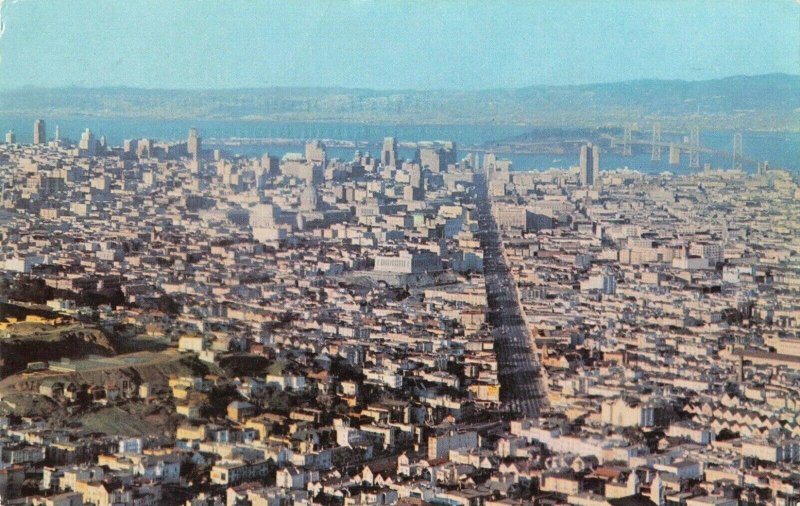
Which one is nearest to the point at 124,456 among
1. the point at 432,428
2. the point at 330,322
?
the point at 432,428

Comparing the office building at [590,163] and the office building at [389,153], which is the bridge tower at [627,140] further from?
the office building at [389,153]

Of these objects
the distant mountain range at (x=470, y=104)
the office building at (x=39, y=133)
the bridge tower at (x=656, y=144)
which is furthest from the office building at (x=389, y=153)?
the office building at (x=39, y=133)

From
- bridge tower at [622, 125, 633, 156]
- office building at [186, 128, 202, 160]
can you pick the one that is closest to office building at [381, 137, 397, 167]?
office building at [186, 128, 202, 160]

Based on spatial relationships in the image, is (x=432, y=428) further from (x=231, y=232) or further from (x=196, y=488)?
(x=231, y=232)

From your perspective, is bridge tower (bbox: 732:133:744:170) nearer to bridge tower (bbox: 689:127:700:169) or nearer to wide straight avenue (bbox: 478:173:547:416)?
bridge tower (bbox: 689:127:700:169)

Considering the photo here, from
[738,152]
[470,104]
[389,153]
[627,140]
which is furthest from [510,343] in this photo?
[389,153]
